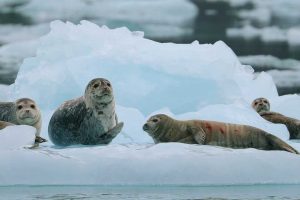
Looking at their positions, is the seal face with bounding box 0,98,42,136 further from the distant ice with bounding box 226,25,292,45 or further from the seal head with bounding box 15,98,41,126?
the distant ice with bounding box 226,25,292,45

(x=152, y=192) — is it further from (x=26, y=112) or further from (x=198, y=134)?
(x=26, y=112)

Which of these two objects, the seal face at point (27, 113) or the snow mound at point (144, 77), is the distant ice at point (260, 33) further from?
the seal face at point (27, 113)

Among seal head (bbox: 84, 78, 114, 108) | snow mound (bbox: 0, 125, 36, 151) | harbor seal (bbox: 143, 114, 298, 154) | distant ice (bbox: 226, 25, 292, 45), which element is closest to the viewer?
snow mound (bbox: 0, 125, 36, 151)

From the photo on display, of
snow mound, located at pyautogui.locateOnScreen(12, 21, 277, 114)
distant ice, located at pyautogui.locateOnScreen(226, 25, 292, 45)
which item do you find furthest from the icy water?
distant ice, located at pyautogui.locateOnScreen(226, 25, 292, 45)

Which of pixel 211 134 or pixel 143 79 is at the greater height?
pixel 143 79

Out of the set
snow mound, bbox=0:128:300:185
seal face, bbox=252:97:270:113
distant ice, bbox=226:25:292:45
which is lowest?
snow mound, bbox=0:128:300:185

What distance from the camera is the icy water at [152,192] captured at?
257 inches

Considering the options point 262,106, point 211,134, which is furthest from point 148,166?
point 262,106

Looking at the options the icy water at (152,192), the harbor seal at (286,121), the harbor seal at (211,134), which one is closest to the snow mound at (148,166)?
the icy water at (152,192)

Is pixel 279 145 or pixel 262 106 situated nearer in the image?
pixel 279 145

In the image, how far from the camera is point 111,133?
872 centimetres

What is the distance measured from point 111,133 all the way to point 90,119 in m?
0.27

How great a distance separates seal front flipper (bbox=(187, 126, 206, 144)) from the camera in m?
8.34

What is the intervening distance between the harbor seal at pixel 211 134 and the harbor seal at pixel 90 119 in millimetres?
439
